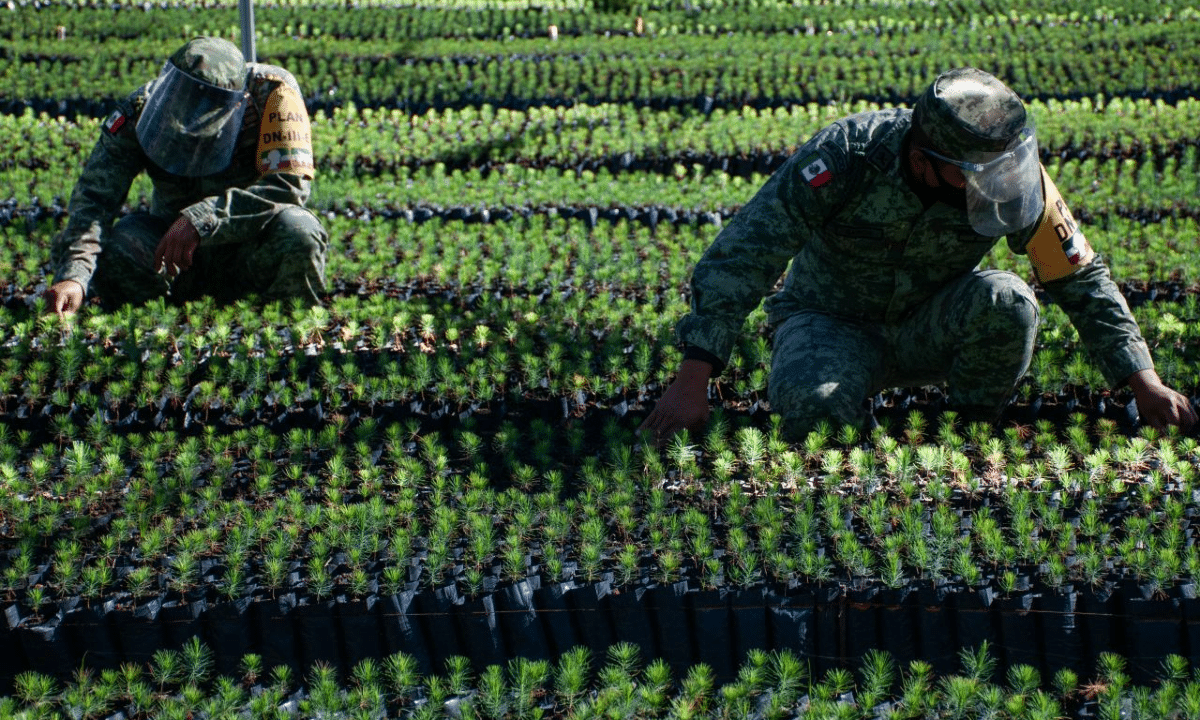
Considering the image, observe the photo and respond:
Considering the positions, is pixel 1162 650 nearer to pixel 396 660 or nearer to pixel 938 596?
pixel 938 596

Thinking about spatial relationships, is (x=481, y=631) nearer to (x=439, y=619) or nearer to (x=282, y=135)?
(x=439, y=619)

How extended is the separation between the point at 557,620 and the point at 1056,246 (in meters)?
1.87

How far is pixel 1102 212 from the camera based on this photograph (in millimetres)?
6957

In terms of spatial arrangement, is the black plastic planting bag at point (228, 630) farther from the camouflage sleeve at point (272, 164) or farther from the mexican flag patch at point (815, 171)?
the camouflage sleeve at point (272, 164)

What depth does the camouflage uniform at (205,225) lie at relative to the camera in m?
4.79

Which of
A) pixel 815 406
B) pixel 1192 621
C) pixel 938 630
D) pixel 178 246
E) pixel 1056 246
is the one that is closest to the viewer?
pixel 1192 621

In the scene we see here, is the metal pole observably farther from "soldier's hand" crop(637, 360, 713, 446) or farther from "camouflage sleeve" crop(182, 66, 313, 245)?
"soldier's hand" crop(637, 360, 713, 446)

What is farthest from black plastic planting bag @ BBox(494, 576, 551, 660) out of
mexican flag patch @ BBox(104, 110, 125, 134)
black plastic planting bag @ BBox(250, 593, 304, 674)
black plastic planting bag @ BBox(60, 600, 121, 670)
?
mexican flag patch @ BBox(104, 110, 125, 134)

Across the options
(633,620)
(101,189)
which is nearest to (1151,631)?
(633,620)

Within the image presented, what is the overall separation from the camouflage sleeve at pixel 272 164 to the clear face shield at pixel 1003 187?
2.66 metres

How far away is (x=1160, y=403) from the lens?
344cm

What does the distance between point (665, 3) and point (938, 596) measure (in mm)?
12671

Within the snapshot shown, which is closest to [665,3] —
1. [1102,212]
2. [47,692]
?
[1102,212]

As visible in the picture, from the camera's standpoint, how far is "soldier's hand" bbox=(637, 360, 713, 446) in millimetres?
3309
